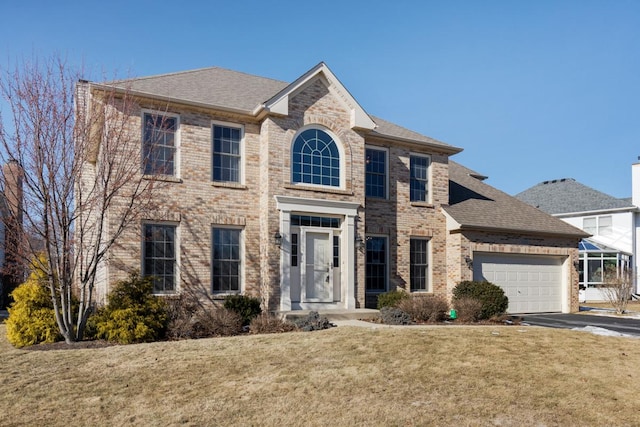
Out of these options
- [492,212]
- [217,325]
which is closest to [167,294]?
[217,325]

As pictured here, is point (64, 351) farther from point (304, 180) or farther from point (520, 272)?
point (520, 272)

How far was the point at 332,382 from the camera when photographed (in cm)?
833

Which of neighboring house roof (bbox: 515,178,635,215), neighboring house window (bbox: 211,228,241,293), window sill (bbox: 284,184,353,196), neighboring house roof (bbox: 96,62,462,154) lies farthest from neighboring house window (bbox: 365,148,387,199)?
neighboring house roof (bbox: 515,178,635,215)

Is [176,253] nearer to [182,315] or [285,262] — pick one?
[182,315]

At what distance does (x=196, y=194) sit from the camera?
15141 millimetres

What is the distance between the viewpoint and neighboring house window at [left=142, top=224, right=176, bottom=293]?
14500 mm

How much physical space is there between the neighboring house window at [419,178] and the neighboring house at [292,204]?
55 millimetres

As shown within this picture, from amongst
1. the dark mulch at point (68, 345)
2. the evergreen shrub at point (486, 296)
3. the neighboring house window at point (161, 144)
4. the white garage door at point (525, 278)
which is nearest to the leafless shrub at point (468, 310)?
the evergreen shrub at point (486, 296)

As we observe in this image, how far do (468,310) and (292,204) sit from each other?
20.7 feet

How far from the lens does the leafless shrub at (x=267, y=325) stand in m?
12.9

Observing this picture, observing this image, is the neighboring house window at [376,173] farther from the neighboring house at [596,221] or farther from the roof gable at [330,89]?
the neighboring house at [596,221]

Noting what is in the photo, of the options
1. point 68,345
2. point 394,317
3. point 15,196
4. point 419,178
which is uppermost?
point 419,178

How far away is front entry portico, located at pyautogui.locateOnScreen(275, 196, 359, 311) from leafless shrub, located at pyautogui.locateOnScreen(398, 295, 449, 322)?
1.83m

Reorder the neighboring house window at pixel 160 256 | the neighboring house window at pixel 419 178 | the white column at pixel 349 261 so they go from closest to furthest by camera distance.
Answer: the neighboring house window at pixel 160 256
the white column at pixel 349 261
the neighboring house window at pixel 419 178
